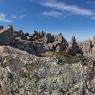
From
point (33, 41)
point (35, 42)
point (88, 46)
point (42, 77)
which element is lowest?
point (42, 77)

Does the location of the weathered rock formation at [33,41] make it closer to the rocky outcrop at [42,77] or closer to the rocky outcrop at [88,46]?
the rocky outcrop at [88,46]

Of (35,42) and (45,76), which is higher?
(35,42)

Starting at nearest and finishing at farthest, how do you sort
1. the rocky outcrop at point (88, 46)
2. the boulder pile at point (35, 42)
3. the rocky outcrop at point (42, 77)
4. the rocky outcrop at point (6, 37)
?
the rocky outcrop at point (42, 77) < the rocky outcrop at point (6, 37) < the boulder pile at point (35, 42) < the rocky outcrop at point (88, 46)

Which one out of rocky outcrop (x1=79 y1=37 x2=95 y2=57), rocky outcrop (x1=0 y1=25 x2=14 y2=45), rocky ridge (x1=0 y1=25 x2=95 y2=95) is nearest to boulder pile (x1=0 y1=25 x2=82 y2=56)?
rocky outcrop (x1=0 y1=25 x2=14 y2=45)

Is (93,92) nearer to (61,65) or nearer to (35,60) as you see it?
(61,65)

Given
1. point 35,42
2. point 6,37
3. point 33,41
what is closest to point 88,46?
point 33,41

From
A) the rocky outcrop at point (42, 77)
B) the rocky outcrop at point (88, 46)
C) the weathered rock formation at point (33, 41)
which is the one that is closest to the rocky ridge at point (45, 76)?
the rocky outcrop at point (42, 77)

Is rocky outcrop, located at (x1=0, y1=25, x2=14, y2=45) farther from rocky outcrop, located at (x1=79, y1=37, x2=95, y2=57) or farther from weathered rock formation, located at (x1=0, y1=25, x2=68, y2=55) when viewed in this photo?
rocky outcrop, located at (x1=79, y1=37, x2=95, y2=57)

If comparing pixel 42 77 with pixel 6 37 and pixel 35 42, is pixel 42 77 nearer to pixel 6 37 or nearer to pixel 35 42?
pixel 6 37

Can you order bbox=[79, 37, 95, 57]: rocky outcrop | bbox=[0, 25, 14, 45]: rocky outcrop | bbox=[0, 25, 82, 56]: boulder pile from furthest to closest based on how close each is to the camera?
bbox=[79, 37, 95, 57]: rocky outcrop
bbox=[0, 25, 82, 56]: boulder pile
bbox=[0, 25, 14, 45]: rocky outcrop

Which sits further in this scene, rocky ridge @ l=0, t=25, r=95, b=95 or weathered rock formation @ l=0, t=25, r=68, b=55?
weathered rock formation @ l=0, t=25, r=68, b=55

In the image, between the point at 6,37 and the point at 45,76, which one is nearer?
the point at 45,76

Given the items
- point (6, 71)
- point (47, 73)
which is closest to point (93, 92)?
point (47, 73)

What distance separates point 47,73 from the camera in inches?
469
